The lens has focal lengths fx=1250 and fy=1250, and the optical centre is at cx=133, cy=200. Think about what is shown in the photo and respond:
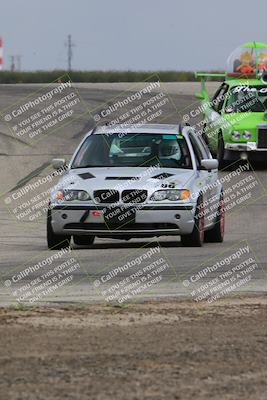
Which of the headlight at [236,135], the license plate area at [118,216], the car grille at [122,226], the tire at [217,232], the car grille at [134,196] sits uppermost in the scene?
the car grille at [134,196]

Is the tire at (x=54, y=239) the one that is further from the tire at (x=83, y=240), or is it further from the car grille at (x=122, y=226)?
the tire at (x=83, y=240)

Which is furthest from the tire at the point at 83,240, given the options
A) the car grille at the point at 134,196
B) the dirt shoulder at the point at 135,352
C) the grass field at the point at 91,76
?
the grass field at the point at 91,76

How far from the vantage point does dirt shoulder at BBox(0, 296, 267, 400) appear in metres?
6.38

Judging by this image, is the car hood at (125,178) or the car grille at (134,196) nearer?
Answer: the car grille at (134,196)

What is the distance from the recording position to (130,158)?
14938 millimetres

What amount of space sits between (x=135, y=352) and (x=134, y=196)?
22.0 feet

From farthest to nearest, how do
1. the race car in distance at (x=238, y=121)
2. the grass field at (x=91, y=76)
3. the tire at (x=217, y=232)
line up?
the grass field at (x=91, y=76), the race car in distance at (x=238, y=121), the tire at (x=217, y=232)

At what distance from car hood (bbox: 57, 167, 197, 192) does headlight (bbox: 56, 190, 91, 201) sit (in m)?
0.05

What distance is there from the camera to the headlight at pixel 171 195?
14.0 meters

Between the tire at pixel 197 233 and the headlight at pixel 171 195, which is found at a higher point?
the headlight at pixel 171 195

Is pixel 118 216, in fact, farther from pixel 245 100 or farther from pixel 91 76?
pixel 91 76

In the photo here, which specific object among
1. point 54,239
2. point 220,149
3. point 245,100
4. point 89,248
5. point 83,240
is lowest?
point 220,149

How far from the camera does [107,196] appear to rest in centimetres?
1395

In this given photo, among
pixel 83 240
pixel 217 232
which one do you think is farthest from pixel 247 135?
pixel 83 240
